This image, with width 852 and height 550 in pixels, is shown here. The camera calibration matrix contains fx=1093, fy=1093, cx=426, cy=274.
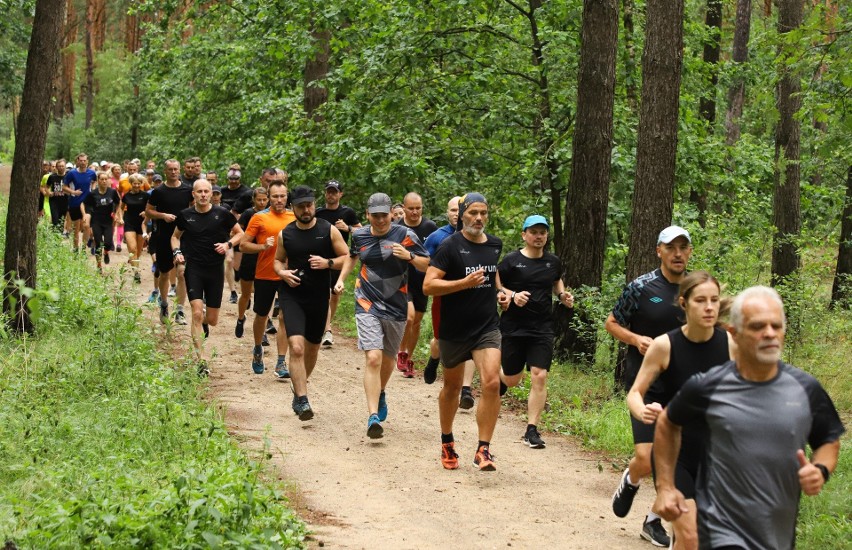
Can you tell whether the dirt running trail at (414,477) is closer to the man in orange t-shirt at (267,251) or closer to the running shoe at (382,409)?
the running shoe at (382,409)

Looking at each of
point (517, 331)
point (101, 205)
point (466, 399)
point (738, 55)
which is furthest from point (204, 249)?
point (738, 55)

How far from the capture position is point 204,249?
13.7 metres

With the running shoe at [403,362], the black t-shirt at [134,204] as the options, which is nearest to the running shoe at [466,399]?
the running shoe at [403,362]

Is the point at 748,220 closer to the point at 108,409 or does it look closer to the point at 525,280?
the point at 525,280

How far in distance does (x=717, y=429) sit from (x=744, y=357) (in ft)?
1.12

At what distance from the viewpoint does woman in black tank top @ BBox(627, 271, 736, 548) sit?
19.6 feet

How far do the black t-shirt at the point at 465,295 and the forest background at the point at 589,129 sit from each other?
7.32 ft

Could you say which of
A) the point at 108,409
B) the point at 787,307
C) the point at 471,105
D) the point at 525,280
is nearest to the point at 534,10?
the point at 471,105

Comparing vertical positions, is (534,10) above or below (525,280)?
above

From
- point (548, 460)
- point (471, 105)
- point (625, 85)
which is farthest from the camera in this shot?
point (471, 105)

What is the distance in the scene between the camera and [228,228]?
14.0 metres

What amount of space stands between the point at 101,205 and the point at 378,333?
13.1 m

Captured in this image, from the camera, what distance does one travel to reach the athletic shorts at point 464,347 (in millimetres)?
9539

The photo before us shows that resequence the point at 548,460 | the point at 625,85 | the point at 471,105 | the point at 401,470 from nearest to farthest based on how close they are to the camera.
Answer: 1. the point at 401,470
2. the point at 548,460
3. the point at 625,85
4. the point at 471,105
